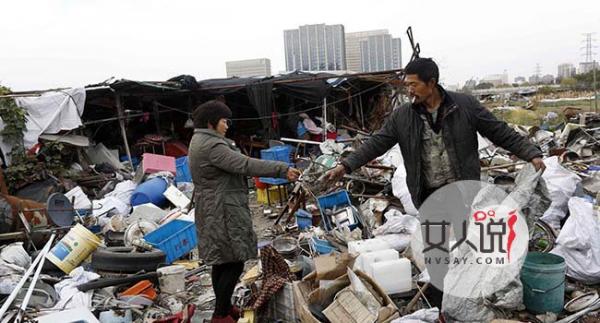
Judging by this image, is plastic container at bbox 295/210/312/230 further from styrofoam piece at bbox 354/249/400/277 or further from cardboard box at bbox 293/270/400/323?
cardboard box at bbox 293/270/400/323

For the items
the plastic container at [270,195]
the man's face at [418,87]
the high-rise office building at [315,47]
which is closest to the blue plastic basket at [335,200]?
the plastic container at [270,195]

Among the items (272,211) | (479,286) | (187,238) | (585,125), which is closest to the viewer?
(479,286)

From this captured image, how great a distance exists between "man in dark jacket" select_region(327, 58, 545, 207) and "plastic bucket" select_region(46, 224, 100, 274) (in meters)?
4.08

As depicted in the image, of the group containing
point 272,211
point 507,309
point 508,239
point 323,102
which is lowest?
point 272,211

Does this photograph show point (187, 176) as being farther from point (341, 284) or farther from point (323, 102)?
point (341, 284)

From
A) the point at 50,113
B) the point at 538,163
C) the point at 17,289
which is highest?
the point at 50,113

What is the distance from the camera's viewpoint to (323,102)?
468 inches

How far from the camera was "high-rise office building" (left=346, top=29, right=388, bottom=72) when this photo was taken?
28.7 metres

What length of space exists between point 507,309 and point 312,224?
3.54m

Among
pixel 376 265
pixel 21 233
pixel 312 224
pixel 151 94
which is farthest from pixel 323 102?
pixel 376 265

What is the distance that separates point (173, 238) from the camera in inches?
205

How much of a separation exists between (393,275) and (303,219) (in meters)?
2.90

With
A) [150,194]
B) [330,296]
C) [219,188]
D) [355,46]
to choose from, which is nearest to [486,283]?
[330,296]

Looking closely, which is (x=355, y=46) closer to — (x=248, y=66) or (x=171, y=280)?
(x=248, y=66)
